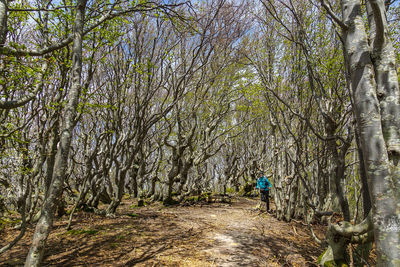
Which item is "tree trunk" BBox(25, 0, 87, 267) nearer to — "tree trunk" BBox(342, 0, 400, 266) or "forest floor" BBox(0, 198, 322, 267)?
"forest floor" BBox(0, 198, 322, 267)

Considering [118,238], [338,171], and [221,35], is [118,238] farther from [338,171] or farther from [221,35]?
[221,35]

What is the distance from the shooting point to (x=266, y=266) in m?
4.05

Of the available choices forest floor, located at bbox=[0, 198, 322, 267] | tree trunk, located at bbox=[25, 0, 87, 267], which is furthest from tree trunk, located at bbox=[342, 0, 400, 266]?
tree trunk, located at bbox=[25, 0, 87, 267]

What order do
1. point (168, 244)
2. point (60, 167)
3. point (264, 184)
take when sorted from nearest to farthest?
point (60, 167), point (168, 244), point (264, 184)

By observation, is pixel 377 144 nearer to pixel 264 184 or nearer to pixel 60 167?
pixel 60 167

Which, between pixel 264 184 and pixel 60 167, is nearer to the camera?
pixel 60 167

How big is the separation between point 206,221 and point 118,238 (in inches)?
133

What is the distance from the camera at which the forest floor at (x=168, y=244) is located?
4.15 meters

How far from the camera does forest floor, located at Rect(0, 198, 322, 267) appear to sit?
415cm

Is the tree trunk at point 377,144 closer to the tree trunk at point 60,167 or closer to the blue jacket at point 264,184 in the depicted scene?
the tree trunk at point 60,167

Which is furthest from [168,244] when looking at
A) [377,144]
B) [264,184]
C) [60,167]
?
[264,184]

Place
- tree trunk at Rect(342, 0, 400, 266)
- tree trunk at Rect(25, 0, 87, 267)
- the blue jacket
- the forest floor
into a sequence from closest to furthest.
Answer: tree trunk at Rect(342, 0, 400, 266) → tree trunk at Rect(25, 0, 87, 267) → the forest floor → the blue jacket

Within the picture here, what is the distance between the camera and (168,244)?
5.04 meters

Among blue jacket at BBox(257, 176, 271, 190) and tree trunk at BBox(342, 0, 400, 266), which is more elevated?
tree trunk at BBox(342, 0, 400, 266)
